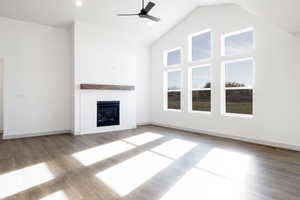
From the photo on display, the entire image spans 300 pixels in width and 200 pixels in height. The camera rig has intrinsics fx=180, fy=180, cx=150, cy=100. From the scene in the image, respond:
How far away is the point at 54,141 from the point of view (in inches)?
196

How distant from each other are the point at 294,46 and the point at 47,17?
648cm

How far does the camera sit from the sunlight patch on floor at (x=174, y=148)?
3783 millimetres

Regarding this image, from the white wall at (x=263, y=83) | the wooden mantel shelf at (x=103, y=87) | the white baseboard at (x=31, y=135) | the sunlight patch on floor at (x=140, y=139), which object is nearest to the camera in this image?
the white wall at (x=263, y=83)

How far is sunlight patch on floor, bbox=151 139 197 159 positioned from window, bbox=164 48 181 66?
3.29 metres

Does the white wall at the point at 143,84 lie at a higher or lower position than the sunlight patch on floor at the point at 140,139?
higher

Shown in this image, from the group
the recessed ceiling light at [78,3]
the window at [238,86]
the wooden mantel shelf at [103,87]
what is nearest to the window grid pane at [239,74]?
the window at [238,86]

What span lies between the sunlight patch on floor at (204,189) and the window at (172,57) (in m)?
4.85

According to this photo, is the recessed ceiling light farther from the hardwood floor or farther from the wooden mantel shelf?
the hardwood floor

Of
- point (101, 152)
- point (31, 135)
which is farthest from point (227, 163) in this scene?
point (31, 135)

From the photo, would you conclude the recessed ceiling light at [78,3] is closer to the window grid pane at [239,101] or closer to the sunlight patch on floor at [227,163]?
the window grid pane at [239,101]

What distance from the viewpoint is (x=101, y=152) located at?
154 inches

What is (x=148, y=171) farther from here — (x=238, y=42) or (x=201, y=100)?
(x=238, y=42)

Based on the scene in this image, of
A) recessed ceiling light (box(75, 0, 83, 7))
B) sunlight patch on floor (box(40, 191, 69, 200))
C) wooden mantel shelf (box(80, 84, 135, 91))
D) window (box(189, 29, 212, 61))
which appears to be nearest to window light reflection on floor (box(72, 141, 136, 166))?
sunlight patch on floor (box(40, 191, 69, 200))

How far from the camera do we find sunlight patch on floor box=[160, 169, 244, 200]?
217 centimetres
